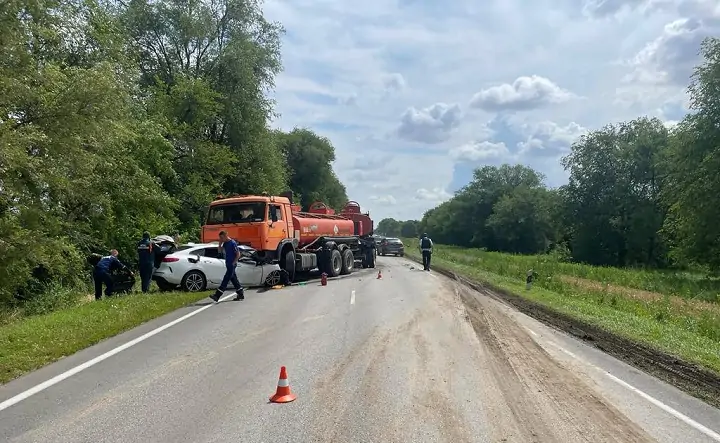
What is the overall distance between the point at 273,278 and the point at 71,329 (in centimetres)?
989

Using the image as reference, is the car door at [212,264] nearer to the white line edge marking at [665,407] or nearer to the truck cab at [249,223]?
the truck cab at [249,223]

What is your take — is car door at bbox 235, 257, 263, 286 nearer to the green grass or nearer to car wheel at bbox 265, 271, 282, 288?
car wheel at bbox 265, 271, 282, 288

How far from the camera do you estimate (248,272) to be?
1881 cm

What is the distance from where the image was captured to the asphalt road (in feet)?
17.7

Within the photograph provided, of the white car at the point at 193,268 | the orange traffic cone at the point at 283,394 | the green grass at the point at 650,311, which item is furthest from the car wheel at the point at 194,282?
the orange traffic cone at the point at 283,394

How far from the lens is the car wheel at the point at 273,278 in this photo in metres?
19.8

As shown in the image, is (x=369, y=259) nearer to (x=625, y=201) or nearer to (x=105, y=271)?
(x=105, y=271)

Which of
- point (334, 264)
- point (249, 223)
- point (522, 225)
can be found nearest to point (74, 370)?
point (249, 223)

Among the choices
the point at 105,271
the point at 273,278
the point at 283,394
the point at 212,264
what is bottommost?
the point at 283,394

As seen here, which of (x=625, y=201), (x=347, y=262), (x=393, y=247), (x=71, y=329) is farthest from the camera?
(x=625, y=201)

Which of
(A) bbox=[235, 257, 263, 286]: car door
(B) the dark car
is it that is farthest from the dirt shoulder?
(B) the dark car

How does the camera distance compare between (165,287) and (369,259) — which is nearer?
(165,287)

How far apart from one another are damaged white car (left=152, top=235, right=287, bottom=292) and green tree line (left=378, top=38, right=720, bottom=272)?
2617 centimetres

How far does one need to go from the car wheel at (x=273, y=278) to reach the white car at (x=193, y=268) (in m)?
0.97
